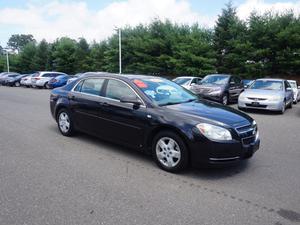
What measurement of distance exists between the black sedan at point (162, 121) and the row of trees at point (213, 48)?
2210cm

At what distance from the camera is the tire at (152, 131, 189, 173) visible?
14.6ft

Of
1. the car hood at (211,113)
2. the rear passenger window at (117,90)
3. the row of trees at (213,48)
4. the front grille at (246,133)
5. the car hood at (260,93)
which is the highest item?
the row of trees at (213,48)

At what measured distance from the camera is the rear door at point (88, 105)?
5.71 metres

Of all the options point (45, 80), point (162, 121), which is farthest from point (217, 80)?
point (45, 80)

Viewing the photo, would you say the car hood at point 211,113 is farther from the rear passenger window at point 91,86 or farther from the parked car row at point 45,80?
the parked car row at point 45,80

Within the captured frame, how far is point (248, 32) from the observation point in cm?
2686

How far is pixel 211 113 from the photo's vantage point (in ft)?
15.4

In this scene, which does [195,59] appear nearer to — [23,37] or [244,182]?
[244,182]

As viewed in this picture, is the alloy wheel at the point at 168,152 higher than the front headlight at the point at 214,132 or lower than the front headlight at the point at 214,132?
lower

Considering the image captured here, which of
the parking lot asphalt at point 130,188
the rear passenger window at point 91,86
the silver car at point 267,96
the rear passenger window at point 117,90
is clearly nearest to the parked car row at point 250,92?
the silver car at point 267,96

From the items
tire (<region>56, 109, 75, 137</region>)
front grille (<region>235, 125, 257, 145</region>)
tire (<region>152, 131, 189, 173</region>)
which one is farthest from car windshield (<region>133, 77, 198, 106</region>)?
tire (<region>56, 109, 75, 137</region>)

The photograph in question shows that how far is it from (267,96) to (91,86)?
7.74 meters

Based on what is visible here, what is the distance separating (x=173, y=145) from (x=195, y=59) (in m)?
24.3

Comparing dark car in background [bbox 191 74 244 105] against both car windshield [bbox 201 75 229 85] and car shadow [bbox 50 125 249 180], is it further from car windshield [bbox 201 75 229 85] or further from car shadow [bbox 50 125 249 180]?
car shadow [bbox 50 125 249 180]
